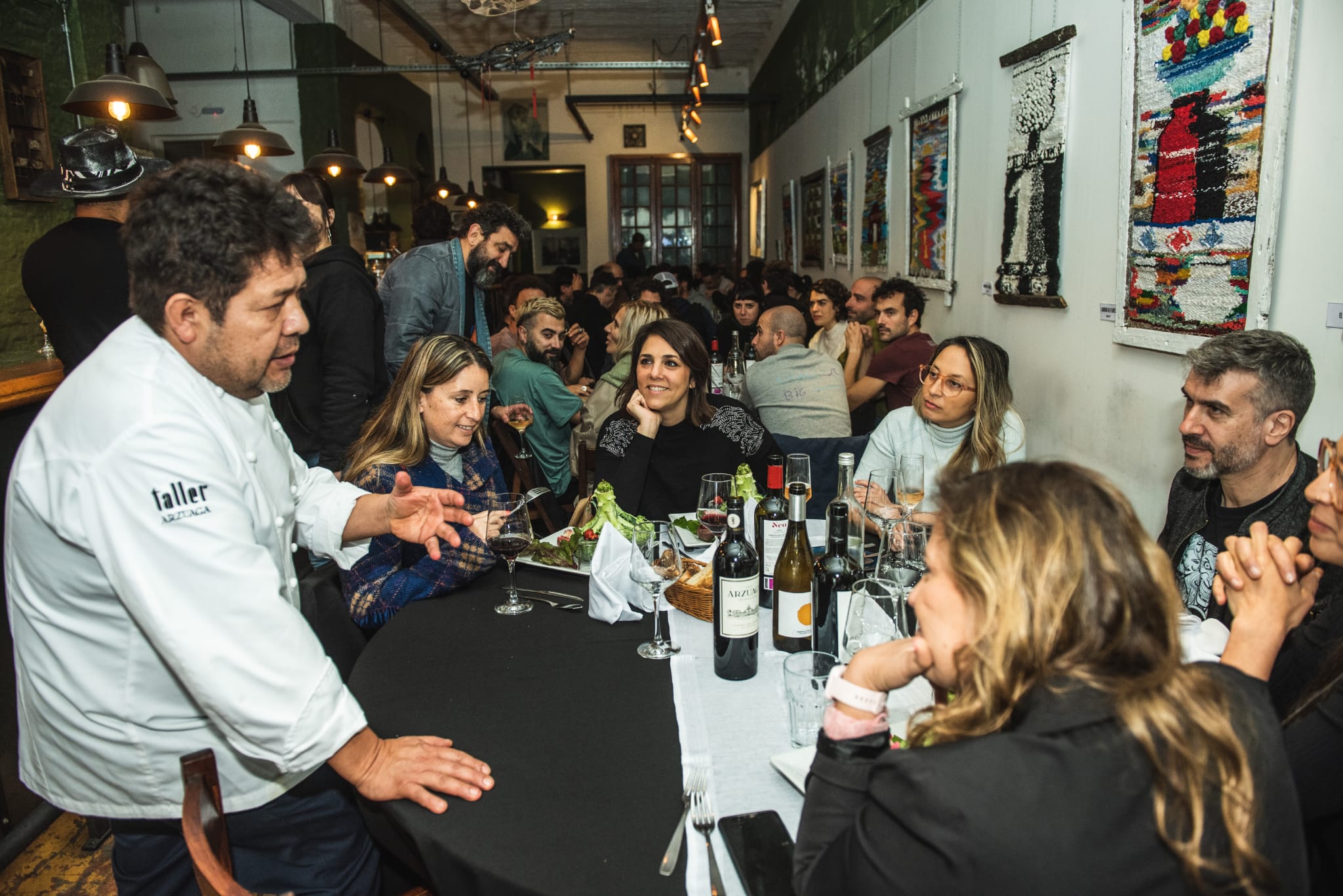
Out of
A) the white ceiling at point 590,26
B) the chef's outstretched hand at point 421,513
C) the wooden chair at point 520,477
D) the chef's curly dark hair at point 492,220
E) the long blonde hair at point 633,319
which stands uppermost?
the white ceiling at point 590,26

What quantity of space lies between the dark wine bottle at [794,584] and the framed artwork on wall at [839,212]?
5881mm

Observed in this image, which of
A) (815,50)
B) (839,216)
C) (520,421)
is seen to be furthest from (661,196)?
(520,421)

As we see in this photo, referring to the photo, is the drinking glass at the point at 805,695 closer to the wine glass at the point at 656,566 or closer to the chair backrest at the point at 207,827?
the wine glass at the point at 656,566

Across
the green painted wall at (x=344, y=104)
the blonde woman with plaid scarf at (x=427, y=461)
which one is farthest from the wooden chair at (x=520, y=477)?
the green painted wall at (x=344, y=104)

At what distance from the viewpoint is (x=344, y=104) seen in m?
9.52

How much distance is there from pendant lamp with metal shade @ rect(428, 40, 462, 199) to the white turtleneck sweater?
7.81 metres

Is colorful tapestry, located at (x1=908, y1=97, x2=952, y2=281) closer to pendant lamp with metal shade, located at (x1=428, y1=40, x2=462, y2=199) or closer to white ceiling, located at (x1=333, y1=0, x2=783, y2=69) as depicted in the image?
white ceiling, located at (x1=333, y1=0, x2=783, y2=69)

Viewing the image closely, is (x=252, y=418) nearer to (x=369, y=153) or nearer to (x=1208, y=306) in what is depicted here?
(x=1208, y=306)

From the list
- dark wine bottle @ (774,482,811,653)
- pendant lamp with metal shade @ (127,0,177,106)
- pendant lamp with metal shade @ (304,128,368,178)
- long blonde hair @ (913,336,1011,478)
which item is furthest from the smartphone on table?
pendant lamp with metal shade @ (304,128,368,178)

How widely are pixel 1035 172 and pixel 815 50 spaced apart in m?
5.42

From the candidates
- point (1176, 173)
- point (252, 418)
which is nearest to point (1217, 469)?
point (1176, 173)

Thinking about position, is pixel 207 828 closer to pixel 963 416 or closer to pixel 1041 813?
pixel 1041 813

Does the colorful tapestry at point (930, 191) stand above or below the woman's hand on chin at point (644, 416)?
above

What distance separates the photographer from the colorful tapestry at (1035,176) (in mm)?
3453
